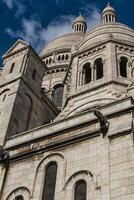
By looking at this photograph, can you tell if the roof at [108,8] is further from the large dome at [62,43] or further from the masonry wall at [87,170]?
the masonry wall at [87,170]

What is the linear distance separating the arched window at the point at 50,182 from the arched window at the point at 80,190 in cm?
135

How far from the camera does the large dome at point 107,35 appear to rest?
3584cm

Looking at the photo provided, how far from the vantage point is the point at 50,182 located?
847 inches

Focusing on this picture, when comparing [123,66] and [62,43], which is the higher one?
[62,43]

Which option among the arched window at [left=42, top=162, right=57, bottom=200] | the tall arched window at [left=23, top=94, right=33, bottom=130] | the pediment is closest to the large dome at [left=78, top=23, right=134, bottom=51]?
the pediment

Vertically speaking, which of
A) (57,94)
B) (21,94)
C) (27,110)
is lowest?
(27,110)

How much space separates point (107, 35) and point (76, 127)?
608 inches

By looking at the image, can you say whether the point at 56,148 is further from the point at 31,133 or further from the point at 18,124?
the point at 18,124

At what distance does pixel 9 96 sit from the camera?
98.7 ft

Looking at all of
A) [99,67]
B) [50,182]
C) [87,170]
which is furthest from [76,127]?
[99,67]

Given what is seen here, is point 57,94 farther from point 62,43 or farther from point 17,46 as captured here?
point 62,43

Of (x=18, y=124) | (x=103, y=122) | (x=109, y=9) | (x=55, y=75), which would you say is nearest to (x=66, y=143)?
(x=103, y=122)

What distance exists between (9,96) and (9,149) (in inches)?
252

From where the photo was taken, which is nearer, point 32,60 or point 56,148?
point 56,148
